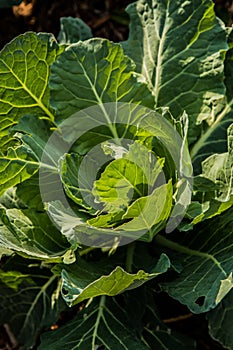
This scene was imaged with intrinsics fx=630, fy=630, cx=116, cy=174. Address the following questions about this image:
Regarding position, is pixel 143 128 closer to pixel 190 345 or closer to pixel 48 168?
pixel 48 168

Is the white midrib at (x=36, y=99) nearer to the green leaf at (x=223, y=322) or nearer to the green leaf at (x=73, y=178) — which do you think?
the green leaf at (x=73, y=178)

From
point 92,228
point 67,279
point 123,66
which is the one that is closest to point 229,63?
point 123,66

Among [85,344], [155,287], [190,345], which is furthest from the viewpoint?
[190,345]

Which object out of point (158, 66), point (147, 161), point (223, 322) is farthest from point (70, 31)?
point (223, 322)

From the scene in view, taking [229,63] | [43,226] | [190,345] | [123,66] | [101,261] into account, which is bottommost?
[190,345]

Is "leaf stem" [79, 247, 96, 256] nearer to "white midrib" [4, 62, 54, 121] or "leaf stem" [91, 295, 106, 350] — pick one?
"leaf stem" [91, 295, 106, 350]

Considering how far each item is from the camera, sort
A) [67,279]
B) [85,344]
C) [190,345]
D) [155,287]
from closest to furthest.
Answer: [67,279], [85,344], [155,287], [190,345]

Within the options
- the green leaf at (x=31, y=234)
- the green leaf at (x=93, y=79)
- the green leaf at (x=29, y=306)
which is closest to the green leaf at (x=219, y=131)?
the green leaf at (x=93, y=79)
